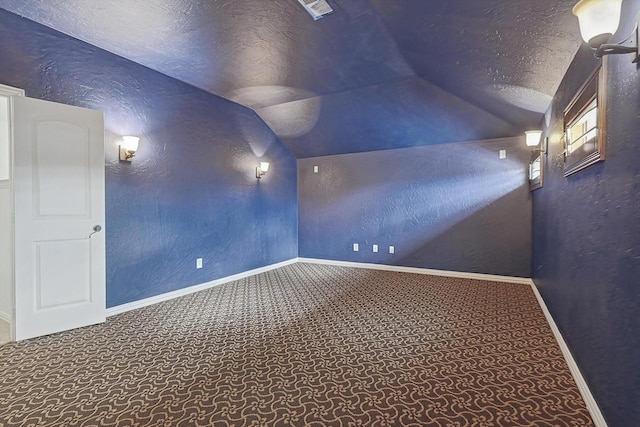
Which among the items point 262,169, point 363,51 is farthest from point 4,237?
point 363,51

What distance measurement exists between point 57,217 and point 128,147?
3.04 feet

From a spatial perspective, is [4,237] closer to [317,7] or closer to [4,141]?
[4,141]

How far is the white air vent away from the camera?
234 centimetres

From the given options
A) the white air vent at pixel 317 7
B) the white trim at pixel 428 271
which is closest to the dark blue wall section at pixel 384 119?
the white air vent at pixel 317 7

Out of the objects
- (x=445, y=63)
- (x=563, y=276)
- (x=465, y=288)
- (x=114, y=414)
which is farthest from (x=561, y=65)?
(x=114, y=414)

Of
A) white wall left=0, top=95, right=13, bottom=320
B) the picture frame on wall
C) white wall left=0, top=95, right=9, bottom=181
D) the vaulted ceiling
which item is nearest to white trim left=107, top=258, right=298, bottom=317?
white wall left=0, top=95, right=13, bottom=320

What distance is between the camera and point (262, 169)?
5.16 meters

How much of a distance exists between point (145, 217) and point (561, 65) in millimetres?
4176

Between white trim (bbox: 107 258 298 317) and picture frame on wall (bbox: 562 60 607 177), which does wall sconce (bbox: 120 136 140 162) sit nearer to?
white trim (bbox: 107 258 298 317)

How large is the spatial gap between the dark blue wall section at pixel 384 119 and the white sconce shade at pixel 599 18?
2.60 metres

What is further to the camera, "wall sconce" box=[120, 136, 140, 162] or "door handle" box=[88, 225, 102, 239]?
"wall sconce" box=[120, 136, 140, 162]

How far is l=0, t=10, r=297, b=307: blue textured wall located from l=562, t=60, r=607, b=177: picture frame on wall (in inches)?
154

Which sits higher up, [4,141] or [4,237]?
[4,141]

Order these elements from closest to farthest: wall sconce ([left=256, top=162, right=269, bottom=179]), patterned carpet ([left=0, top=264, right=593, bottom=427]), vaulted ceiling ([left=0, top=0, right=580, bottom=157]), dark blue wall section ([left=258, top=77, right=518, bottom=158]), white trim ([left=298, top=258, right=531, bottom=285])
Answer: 1. patterned carpet ([left=0, top=264, right=593, bottom=427])
2. vaulted ceiling ([left=0, top=0, right=580, bottom=157])
3. dark blue wall section ([left=258, top=77, right=518, bottom=158])
4. white trim ([left=298, top=258, right=531, bottom=285])
5. wall sconce ([left=256, top=162, right=269, bottom=179])
